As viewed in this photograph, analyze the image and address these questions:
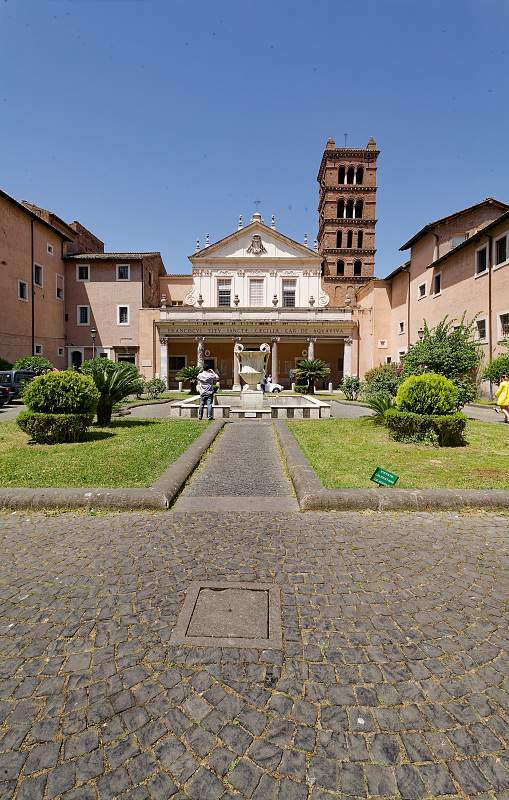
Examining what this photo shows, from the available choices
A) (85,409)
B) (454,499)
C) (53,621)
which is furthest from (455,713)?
(85,409)

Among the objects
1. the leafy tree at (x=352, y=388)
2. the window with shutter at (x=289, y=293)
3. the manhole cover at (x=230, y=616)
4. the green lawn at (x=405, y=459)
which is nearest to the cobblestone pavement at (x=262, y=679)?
Answer: the manhole cover at (x=230, y=616)

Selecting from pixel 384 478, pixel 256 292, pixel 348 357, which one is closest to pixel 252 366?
pixel 384 478

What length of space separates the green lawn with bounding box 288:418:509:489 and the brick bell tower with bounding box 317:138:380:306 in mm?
37259

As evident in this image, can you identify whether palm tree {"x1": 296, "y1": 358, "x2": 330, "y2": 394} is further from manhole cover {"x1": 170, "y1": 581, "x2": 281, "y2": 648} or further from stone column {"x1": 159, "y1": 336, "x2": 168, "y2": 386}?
manhole cover {"x1": 170, "y1": 581, "x2": 281, "y2": 648}

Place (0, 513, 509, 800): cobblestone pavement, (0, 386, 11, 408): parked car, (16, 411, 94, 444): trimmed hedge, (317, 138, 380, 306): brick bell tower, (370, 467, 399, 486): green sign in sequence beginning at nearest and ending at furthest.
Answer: (0, 513, 509, 800): cobblestone pavement
(370, 467, 399, 486): green sign
(16, 411, 94, 444): trimmed hedge
(0, 386, 11, 408): parked car
(317, 138, 380, 306): brick bell tower

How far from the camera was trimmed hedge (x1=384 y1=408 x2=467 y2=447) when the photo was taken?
834cm

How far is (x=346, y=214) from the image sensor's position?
1797 inches

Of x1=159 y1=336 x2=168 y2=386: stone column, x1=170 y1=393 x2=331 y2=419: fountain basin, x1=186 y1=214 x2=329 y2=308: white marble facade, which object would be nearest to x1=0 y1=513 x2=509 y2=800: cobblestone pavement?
x1=170 y1=393 x2=331 y2=419: fountain basin

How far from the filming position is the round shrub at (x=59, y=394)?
27.2ft

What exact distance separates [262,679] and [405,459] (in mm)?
5703

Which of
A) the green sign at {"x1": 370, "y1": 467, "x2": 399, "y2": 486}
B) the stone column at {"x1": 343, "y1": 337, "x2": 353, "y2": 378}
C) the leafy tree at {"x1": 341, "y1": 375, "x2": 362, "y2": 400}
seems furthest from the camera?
the stone column at {"x1": 343, "y1": 337, "x2": 353, "y2": 378}

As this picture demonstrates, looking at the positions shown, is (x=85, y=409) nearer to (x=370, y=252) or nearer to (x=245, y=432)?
(x=245, y=432)

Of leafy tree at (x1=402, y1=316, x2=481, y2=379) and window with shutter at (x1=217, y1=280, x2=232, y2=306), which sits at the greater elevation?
window with shutter at (x1=217, y1=280, x2=232, y2=306)

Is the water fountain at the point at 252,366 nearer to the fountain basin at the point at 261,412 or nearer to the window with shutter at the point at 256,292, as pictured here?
the fountain basin at the point at 261,412
